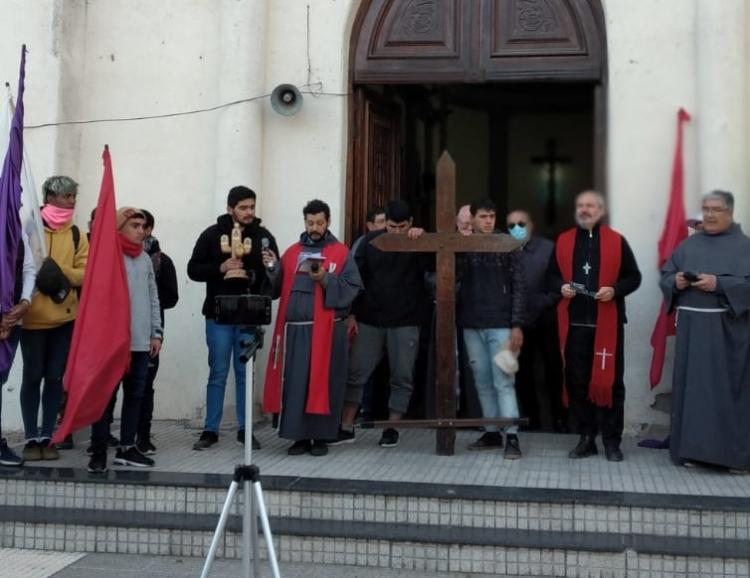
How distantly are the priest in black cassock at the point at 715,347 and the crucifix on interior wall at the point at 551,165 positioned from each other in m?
8.23

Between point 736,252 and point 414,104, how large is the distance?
15.3ft

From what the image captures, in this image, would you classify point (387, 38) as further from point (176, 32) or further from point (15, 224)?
point (15, 224)

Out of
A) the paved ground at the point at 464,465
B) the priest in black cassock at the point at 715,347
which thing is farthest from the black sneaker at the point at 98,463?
the priest in black cassock at the point at 715,347

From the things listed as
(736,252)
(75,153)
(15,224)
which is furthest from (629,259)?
(75,153)

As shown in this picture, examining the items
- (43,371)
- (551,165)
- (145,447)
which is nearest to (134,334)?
(43,371)

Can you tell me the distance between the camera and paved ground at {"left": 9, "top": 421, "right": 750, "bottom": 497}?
5.52 meters

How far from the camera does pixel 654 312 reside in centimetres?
702

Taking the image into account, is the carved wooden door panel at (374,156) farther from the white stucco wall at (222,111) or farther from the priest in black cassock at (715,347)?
the priest in black cassock at (715,347)

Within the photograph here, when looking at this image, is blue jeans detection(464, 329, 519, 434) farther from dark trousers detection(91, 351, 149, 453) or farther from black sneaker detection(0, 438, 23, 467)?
black sneaker detection(0, 438, 23, 467)

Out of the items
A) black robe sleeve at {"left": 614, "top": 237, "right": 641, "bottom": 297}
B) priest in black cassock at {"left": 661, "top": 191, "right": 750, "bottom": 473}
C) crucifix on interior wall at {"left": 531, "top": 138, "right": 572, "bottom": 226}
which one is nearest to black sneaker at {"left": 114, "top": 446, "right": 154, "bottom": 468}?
black robe sleeve at {"left": 614, "top": 237, "right": 641, "bottom": 297}

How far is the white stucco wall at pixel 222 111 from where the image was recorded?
7.09 metres

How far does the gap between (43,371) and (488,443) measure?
10.1 feet

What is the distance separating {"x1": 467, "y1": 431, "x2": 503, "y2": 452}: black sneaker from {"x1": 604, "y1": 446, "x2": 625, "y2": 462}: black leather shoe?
76cm

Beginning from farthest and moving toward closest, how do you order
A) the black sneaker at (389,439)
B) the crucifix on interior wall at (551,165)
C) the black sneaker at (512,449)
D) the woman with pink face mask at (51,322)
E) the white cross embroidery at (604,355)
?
the crucifix on interior wall at (551,165) → the black sneaker at (389,439) → the black sneaker at (512,449) → the white cross embroidery at (604,355) → the woman with pink face mask at (51,322)
